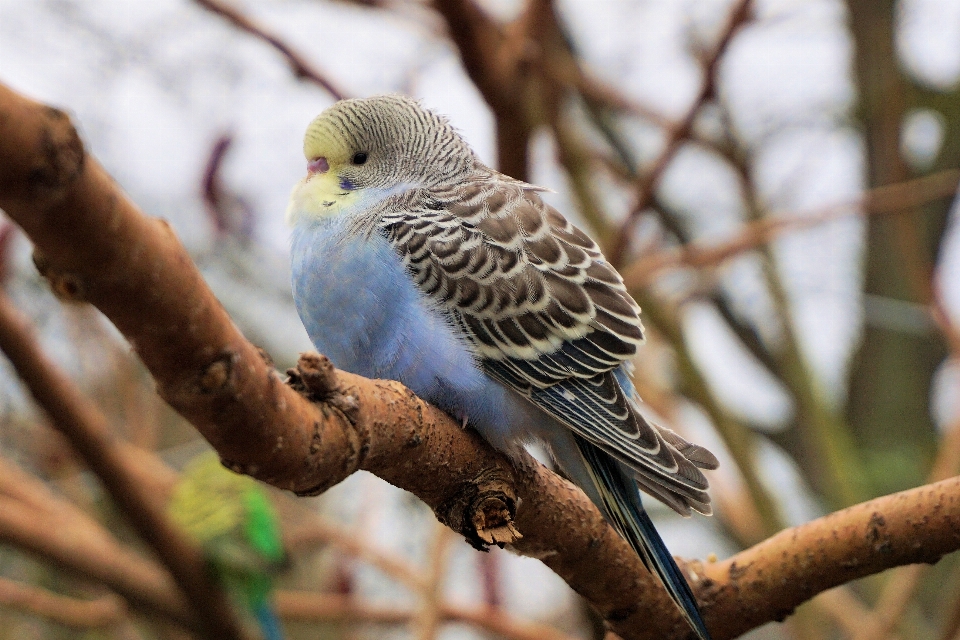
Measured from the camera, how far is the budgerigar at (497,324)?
2057mm

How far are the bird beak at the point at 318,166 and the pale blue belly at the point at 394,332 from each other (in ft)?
1.14

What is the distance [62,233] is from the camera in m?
0.94

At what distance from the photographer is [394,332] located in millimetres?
2068

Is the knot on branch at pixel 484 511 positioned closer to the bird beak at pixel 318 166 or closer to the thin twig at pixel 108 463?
the bird beak at pixel 318 166

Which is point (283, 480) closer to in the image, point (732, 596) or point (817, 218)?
point (732, 596)

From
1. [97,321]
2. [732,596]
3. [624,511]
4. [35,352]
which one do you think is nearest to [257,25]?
[35,352]

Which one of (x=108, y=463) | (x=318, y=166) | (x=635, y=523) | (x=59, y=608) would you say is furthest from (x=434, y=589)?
(x=59, y=608)

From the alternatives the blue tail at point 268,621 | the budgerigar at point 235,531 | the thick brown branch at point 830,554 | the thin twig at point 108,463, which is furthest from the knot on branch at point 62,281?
the blue tail at point 268,621

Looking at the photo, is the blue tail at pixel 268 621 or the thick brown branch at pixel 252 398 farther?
the blue tail at pixel 268 621

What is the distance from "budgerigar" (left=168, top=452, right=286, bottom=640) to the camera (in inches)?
171

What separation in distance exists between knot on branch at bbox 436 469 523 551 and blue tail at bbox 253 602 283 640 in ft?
10.1

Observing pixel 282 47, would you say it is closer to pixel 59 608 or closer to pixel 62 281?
pixel 62 281

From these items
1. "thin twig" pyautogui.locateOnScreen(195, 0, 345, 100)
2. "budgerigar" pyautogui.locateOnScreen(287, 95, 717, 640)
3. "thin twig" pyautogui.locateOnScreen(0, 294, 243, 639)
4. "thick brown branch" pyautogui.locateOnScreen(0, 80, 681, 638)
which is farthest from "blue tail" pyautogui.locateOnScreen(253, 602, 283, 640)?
"thick brown branch" pyautogui.locateOnScreen(0, 80, 681, 638)

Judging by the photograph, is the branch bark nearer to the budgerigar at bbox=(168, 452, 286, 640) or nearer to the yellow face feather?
the yellow face feather
